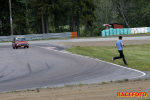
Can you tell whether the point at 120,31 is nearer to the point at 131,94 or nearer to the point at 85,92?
the point at 85,92

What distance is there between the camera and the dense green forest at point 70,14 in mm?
67438

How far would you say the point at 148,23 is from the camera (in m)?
91.6

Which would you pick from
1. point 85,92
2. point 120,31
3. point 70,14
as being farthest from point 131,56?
point 70,14

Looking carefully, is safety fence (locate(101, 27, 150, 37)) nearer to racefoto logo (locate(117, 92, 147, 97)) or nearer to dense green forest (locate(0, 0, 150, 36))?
dense green forest (locate(0, 0, 150, 36))

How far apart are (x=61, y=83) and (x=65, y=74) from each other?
2.27 metres

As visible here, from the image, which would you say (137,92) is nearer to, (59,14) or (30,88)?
(30,88)

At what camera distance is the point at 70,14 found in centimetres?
8269

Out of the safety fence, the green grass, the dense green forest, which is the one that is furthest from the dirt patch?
the dense green forest

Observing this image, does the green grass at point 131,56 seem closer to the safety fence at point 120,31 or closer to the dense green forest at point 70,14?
the safety fence at point 120,31

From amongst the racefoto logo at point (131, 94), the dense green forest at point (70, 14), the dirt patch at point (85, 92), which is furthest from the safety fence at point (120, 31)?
the racefoto logo at point (131, 94)

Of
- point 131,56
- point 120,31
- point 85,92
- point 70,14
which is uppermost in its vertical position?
point 70,14

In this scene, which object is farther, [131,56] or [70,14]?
[70,14]

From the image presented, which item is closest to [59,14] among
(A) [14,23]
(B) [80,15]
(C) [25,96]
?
(B) [80,15]

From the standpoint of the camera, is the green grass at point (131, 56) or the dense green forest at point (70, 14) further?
the dense green forest at point (70, 14)
